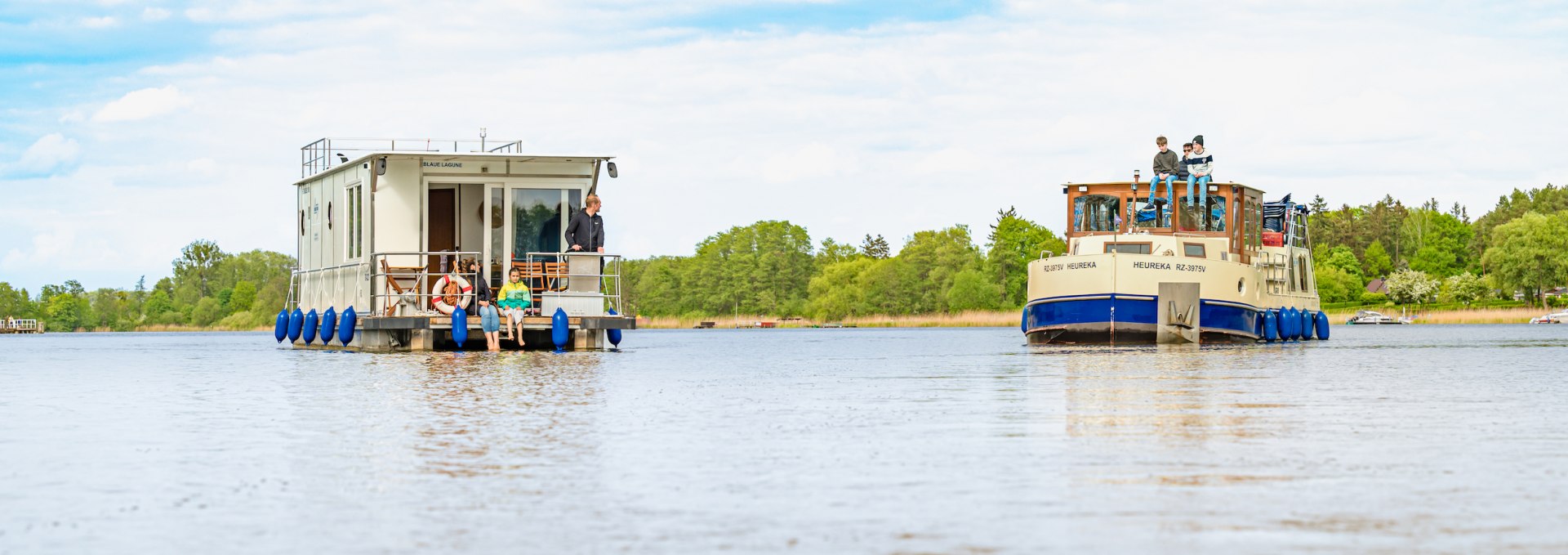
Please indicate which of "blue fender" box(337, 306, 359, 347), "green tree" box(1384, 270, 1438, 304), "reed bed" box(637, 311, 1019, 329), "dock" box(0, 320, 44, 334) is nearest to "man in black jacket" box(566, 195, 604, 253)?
"blue fender" box(337, 306, 359, 347)

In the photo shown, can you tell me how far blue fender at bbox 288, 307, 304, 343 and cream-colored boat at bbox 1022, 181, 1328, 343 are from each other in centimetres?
1428

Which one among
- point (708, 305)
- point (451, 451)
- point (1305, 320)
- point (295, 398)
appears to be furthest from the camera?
point (708, 305)

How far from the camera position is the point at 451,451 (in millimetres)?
10188

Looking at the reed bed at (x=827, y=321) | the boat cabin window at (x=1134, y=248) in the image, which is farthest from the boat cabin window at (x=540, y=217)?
the reed bed at (x=827, y=321)

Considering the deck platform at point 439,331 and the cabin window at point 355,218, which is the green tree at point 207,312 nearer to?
the cabin window at point 355,218

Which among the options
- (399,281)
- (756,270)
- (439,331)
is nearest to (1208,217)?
(439,331)

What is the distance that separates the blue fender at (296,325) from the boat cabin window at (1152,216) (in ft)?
54.3

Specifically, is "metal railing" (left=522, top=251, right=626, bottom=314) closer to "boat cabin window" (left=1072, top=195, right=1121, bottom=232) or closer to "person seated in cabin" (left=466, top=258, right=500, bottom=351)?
"person seated in cabin" (left=466, top=258, right=500, bottom=351)

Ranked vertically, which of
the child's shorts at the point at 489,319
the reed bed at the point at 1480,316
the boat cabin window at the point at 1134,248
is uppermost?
the boat cabin window at the point at 1134,248

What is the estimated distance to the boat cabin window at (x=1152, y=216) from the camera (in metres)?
34.7

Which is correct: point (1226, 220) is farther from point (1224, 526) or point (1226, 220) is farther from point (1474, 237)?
point (1474, 237)

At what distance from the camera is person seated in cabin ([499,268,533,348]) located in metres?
26.5

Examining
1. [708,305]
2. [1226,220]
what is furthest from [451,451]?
[708,305]

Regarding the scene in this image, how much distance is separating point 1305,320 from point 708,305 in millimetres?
98006
